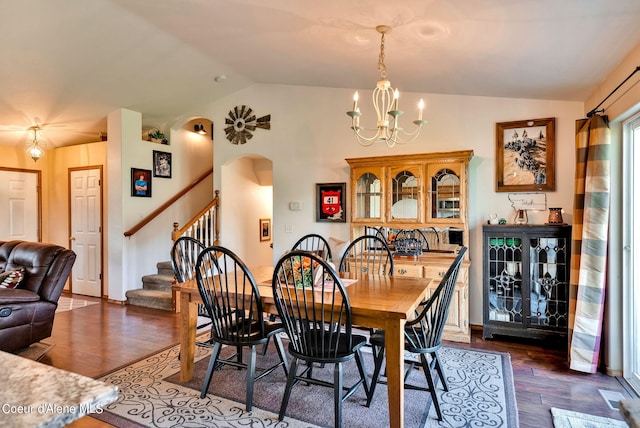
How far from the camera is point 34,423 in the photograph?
2.41 feet

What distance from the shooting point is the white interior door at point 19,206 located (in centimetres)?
588

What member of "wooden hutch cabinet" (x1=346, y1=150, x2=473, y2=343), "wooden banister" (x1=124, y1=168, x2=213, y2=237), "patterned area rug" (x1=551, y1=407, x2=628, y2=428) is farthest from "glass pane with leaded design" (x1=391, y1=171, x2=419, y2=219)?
"wooden banister" (x1=124, y1=168, x2=213, y2=237)

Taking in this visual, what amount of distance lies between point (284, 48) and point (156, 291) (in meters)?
3.70

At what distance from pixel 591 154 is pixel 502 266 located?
129cm

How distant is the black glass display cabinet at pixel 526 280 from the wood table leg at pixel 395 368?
2091 mm

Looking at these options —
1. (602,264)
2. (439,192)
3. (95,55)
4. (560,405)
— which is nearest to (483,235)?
(439,192)

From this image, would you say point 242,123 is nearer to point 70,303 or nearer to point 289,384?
point 70,303

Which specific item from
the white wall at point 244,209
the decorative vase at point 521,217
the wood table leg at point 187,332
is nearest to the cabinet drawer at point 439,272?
the decorative vase at point 521,217

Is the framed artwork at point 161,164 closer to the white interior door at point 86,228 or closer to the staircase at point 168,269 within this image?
the staircase at point 168,269

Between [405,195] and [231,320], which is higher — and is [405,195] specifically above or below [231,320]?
above

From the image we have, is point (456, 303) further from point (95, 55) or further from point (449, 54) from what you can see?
point (95, 55)

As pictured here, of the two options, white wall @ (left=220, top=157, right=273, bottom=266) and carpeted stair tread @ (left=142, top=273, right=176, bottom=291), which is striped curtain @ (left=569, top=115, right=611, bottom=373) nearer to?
white wall @ (left=220, top=157, right=273, bottom=266)

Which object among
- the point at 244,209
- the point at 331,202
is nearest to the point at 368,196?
the point at 331,202

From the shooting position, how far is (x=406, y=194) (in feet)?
13.8
